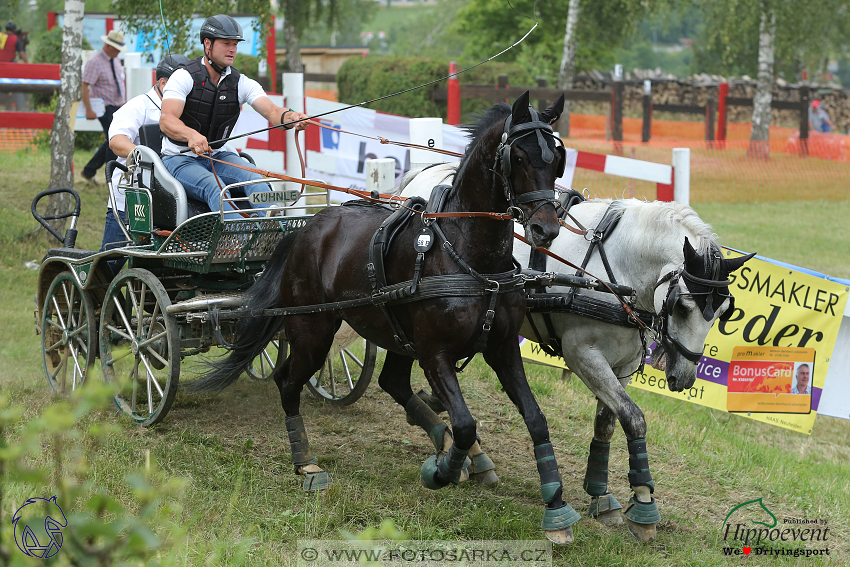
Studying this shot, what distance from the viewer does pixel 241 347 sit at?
492 cm

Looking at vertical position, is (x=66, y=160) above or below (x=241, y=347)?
above

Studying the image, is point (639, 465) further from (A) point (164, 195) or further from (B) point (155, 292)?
(A) point (164, 195)

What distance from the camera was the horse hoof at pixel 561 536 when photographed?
369cm

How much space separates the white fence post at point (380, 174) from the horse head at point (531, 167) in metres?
3.00

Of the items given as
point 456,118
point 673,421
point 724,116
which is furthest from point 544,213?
point 724,116

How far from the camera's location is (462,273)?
12.4 feet

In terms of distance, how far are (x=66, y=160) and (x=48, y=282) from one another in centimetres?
357

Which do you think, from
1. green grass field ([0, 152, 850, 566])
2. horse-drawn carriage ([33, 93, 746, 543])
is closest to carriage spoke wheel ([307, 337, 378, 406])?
green grass field ([0, 152, 850, 566])

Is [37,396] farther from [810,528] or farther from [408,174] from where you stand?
[810,528]

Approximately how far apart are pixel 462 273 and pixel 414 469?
158 centimetres

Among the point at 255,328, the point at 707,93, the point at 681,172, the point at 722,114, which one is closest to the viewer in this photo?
the point at 255,328

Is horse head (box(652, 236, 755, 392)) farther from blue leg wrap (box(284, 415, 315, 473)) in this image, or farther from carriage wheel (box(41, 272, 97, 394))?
carriage wheel (box(41, 272, 97, 394))

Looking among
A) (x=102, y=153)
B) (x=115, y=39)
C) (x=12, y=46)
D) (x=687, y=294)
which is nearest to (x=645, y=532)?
(x=687, y=294)

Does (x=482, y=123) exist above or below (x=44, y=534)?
above
